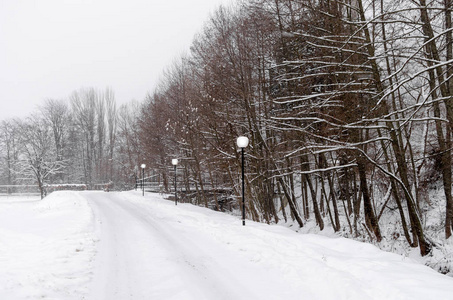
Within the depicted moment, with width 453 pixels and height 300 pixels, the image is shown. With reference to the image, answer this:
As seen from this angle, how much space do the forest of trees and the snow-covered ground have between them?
3.22 m

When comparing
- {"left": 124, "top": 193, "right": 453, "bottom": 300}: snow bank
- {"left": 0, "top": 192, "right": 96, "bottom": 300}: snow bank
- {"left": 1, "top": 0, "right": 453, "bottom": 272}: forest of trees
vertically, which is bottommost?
{"left": 124, "top": 193, "right": 453, "bottom": 300}: snow bank

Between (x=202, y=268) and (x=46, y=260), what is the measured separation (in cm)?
313

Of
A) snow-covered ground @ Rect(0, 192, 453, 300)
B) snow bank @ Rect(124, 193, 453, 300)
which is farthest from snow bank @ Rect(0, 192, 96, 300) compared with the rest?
snow bank @ Rect(124, 193, 453, 300)

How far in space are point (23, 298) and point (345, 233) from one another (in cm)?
1169

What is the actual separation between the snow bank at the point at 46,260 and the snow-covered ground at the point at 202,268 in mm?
14

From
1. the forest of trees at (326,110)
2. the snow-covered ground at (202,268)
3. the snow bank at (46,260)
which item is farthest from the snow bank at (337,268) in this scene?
the snow bank at (46,260)

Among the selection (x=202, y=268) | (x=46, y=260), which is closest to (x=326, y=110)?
(x=202, y=268)

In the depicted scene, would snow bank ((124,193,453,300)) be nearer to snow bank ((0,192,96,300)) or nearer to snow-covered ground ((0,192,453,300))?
snow-covered ground ((0,192,453,300))

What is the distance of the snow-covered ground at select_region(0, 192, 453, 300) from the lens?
4.37 metres

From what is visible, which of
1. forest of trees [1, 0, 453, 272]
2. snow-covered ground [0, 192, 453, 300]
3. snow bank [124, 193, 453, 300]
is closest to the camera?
snow bank [124, 193, 453, 300]

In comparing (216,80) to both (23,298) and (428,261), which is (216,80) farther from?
(23,298)

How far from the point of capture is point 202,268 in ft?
18.8

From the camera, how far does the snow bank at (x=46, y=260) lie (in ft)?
14.5

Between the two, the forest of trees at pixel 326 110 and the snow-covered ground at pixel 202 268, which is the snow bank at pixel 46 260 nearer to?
the snow-covered ground at pixel 202 268
